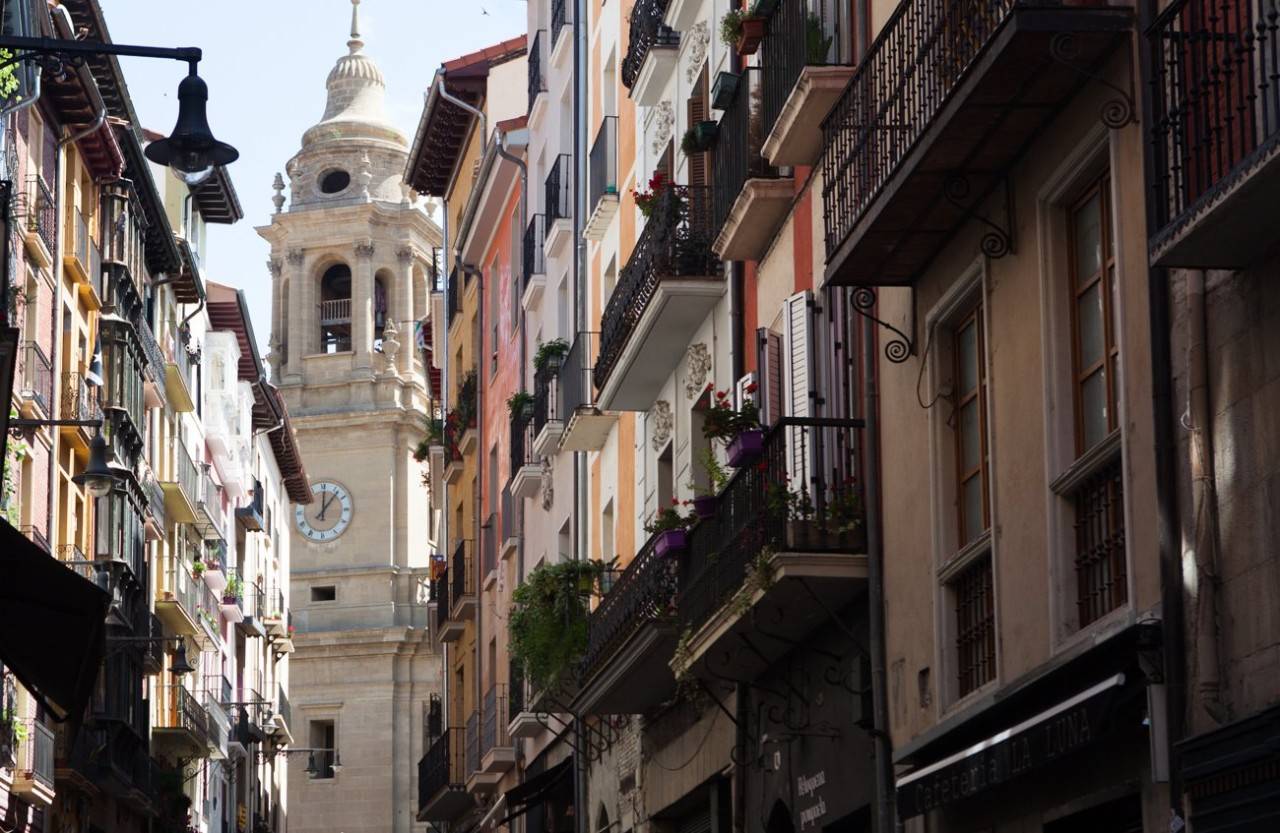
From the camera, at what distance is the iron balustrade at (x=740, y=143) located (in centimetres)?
1869

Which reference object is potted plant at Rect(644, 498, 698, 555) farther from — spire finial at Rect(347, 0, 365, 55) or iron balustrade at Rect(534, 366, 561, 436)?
spire finial at Rect(347, 0, 365, 55)

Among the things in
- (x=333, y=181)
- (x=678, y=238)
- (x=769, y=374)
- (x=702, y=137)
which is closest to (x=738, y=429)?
(x=769, y=374)

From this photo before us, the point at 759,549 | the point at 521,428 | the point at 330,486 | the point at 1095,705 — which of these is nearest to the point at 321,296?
the point at 330,486

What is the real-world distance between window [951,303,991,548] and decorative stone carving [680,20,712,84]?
8.25m

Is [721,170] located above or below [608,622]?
above

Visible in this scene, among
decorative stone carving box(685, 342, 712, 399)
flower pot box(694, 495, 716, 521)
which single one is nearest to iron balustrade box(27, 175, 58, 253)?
decorative stone carving box(685, 342, 712, 399)

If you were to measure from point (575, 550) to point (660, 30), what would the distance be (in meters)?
8.40

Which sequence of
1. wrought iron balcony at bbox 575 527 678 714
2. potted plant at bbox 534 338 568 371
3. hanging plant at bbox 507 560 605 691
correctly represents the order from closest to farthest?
wrought iron balcony at bbox 575 527 678 714, hanging plant at bbox 507 560 605 691, potted plant at bbox 534 338 568 371

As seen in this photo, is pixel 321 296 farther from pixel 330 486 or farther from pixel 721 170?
pixel 721 170

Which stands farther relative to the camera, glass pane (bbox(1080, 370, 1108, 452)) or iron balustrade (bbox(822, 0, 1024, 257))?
iron balustrade (bbox(822, 0, 1024, 257))

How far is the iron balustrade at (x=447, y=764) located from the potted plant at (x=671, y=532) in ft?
67.1

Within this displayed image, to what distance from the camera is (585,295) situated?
3017 centimetres

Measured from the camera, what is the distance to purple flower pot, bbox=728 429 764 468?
1708 cm

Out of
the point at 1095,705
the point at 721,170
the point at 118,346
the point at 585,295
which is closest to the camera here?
the point at 1095,705
